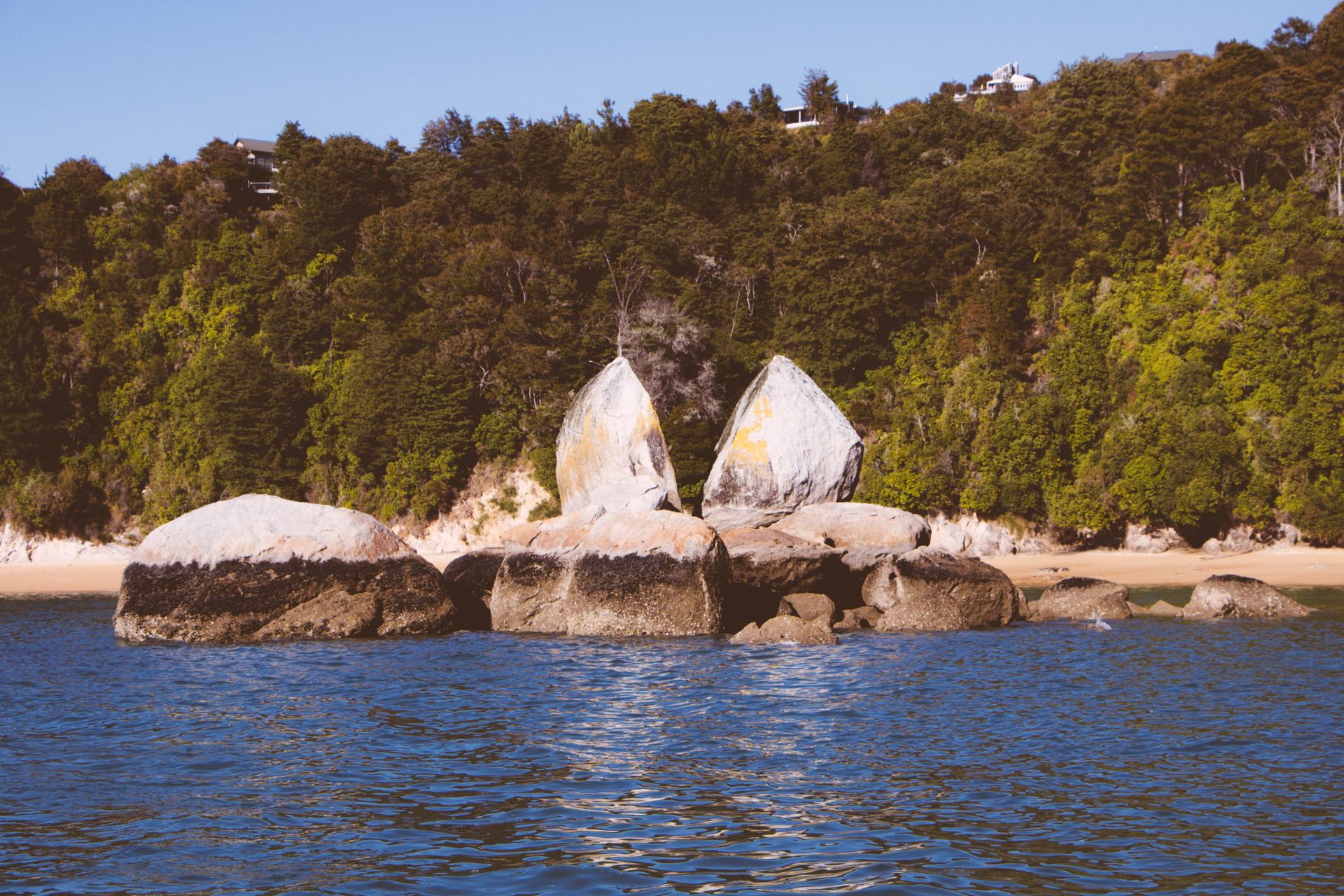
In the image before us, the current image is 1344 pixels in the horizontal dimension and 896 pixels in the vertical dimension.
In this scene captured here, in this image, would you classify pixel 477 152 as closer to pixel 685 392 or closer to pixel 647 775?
pixel 685 392

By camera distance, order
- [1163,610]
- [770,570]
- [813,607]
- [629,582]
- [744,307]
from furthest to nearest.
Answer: [744,307], [770,570], [1163,610], [813,607], [629,582]

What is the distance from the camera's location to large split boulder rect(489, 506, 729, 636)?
60.3 ft

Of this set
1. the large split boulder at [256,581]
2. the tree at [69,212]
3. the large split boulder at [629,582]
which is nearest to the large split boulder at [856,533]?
the large split boulder at [629,582]

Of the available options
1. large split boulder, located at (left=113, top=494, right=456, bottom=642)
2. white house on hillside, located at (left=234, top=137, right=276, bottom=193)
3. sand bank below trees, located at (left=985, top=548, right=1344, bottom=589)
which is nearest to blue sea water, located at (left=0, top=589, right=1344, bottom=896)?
large split boulder, located at (left=113, top=494, right=456, bottom=642)

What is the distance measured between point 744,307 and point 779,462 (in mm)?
21913

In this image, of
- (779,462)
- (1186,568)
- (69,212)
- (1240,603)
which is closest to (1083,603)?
(1240,603)

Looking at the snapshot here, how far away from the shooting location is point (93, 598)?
28625 mm

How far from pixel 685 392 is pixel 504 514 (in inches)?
340

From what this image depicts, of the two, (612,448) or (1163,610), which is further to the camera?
(612,448)

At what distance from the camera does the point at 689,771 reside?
9.54 m

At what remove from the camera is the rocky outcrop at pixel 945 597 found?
19000 millimetres

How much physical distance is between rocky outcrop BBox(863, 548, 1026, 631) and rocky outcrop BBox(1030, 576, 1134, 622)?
2.84 ft

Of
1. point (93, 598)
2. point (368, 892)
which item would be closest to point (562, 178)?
point (93, 598)

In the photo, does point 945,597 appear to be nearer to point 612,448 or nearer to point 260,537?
point 612,448
